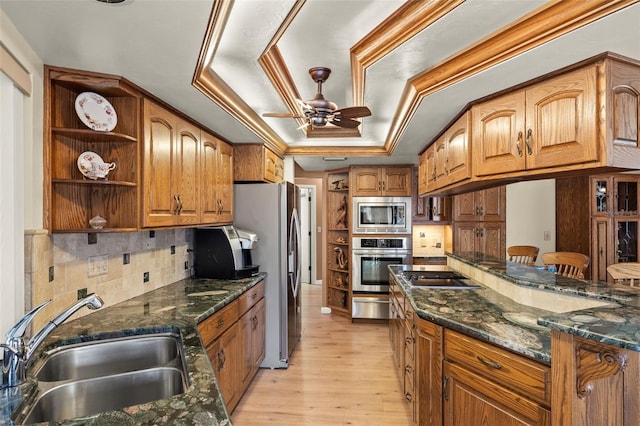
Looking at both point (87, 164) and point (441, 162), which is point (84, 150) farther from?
point (441, 162)

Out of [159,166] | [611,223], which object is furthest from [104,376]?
[611,223]

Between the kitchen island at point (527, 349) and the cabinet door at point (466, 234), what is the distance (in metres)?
2.15

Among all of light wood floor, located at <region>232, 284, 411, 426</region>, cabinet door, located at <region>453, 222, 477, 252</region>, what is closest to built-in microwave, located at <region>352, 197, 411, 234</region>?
cabinet door, located at <region>453, 222, 477, 252</region>

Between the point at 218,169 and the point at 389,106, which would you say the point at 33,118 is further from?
the point at 389,106

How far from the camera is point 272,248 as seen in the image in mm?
3576

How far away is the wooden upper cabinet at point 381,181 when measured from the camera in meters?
4.96

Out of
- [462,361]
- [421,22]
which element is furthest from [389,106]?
[462,361]

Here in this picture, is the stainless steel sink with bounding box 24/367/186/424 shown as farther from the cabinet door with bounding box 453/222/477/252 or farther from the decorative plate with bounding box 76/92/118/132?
the cabinet door with bounding box 453/222/477/252

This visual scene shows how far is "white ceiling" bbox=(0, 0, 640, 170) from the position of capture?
1.32m

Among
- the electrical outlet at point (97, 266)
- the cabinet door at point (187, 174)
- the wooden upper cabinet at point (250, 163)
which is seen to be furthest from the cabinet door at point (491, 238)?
the electrical outlet at point (97, 266)

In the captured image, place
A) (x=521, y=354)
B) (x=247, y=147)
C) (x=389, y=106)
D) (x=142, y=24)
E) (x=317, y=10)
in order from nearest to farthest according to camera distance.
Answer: (x=142, y=24), (x=521, y=354), (x=317, y=10), (x=389, y=106), (x=247, y=147)

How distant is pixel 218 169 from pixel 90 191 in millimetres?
1274

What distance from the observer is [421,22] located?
1562 millimetres

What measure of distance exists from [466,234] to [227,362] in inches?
139
